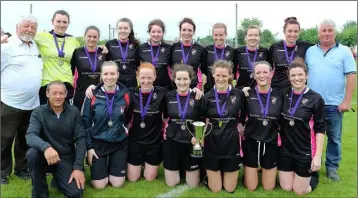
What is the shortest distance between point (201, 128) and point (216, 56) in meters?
1.74

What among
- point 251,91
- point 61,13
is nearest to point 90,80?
point 61,13

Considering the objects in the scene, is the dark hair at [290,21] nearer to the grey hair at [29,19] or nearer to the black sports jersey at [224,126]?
the black sports jersey at [224,126]

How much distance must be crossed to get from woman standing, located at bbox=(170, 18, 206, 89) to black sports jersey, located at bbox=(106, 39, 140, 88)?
2.11ft

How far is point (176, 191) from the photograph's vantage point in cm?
511

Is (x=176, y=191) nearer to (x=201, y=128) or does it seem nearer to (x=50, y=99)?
(x=201, y=128)

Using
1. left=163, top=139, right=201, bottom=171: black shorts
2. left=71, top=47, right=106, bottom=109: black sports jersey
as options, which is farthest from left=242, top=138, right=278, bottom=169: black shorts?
left=71, top=47, right=106, bottom=109: black sports jersey

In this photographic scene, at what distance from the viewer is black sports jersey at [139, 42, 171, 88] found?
6223 millimetres

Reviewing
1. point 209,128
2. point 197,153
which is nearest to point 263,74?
point 209,128

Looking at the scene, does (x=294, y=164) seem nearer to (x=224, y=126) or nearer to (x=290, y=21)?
(x=224, y=126)

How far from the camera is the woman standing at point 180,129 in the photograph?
5.19 meters

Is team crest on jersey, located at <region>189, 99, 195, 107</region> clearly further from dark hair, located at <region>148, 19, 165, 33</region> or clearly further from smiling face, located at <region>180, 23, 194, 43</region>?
dark hair, located at <region>148, 19, 165, 33</region>

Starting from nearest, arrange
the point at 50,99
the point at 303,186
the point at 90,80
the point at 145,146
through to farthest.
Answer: the point at 50,99 < the point at 303,186 < the point at 145,146 < the point at 90,80

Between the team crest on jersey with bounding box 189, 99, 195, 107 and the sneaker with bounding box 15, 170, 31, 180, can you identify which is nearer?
the team crest on jersey with bounding box 189, 99, 195, 107

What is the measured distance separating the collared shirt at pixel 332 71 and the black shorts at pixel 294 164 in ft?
3.86
